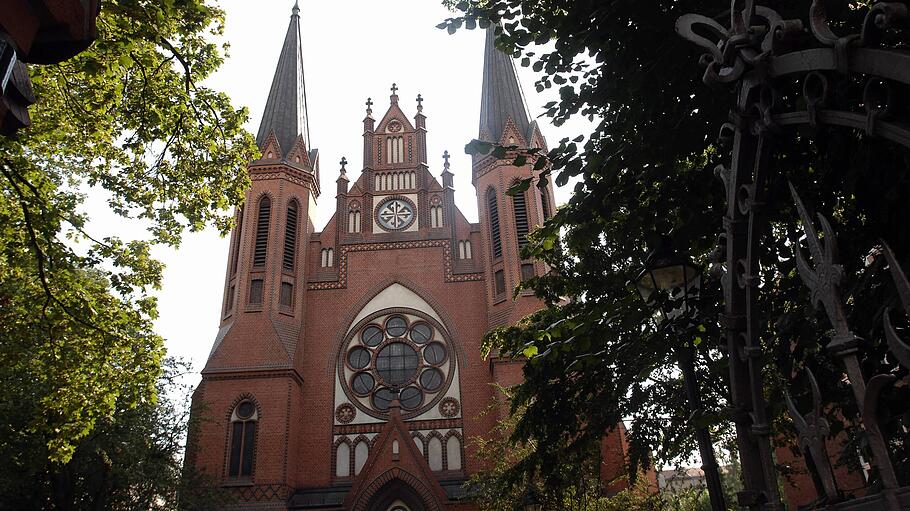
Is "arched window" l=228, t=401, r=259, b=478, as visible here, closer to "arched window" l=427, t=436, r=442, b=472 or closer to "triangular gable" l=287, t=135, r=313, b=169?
"arched window" l=427, t=436, r=442, b=472

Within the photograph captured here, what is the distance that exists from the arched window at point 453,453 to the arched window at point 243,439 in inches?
230

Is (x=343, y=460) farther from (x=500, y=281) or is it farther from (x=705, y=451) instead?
(x=705, y=451)

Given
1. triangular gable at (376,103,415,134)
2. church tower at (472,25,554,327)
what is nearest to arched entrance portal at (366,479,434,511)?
church tower at (472,25,554,327)

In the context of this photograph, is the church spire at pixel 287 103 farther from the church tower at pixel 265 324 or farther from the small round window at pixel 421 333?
the small round window at pixel 421 333

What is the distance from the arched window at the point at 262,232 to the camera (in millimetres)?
22969

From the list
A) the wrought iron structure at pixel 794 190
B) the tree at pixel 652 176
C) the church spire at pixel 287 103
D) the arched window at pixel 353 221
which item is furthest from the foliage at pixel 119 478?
the wrought iron structure at pixel 794 190

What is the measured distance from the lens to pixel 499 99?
26.9m

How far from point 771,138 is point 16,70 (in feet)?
10.1

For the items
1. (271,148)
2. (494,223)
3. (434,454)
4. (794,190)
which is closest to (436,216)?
(494,223)

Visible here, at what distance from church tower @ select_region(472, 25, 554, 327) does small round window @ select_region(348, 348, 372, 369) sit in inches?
170

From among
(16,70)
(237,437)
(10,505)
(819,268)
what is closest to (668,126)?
(819,268)

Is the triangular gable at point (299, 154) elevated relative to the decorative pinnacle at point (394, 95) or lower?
lower

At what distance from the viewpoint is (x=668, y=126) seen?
18.6ft

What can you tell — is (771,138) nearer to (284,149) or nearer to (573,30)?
(573,30)
